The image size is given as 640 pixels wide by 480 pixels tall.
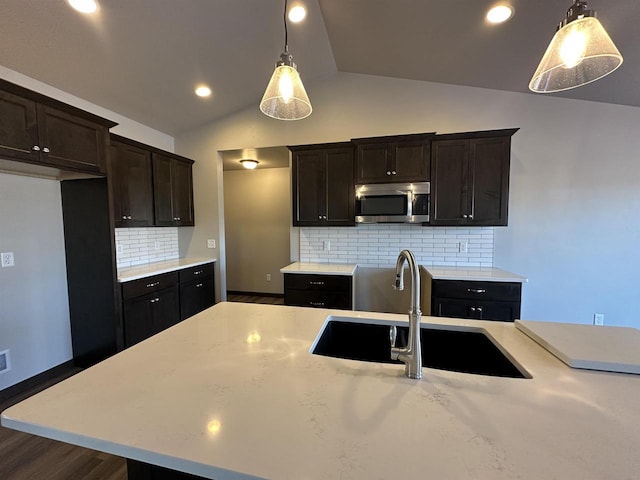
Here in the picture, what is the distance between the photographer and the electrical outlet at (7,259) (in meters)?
2.22

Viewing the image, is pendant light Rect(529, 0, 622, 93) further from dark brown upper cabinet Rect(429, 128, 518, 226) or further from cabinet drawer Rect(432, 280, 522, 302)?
cabinet drawer Rect(432, 280, 522, 302)

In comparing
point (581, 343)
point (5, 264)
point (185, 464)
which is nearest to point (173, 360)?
point (185, 464)

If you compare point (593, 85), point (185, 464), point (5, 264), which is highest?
point (593, 85)

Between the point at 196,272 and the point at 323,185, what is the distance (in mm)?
1957

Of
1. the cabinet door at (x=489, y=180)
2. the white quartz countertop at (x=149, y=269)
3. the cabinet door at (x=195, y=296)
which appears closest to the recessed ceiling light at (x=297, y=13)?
the cabinet door at (x=489, y=180)

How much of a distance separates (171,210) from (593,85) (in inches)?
183

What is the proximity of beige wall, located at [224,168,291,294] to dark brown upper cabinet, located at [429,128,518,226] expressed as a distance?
2.77 metres

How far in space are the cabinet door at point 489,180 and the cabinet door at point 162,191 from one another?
3.50 metres

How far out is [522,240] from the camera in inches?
123

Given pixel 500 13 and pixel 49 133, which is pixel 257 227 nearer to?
pixel 49 133

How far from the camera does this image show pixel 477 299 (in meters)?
2.69

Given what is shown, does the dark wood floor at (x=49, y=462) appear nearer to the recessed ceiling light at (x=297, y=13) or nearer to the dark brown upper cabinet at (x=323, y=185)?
the dark brown upper cabinet at (x=323, y=185)

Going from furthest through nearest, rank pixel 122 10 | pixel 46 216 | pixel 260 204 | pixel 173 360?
pixel 260 204 < pixel 46 216 < pixel 122 10 < pixel 173 360

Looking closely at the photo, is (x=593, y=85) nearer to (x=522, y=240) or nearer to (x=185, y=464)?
(x=522, y=240)
